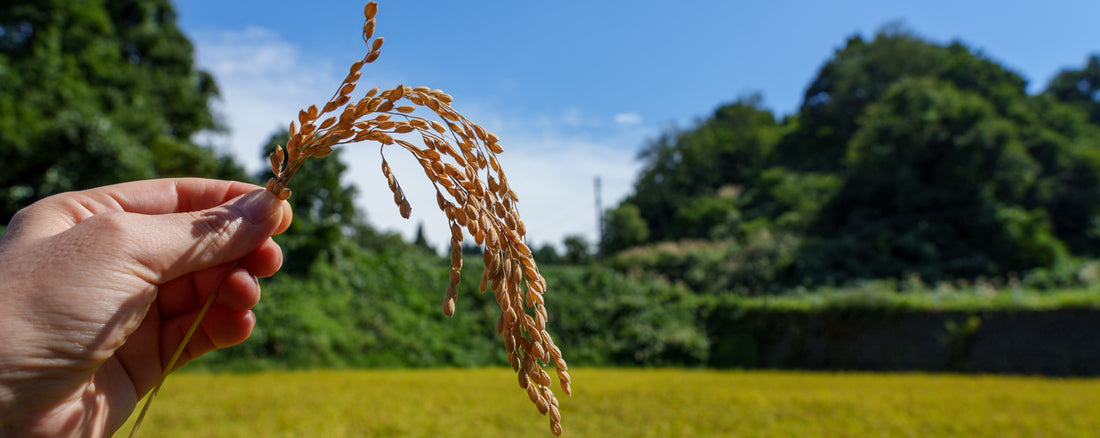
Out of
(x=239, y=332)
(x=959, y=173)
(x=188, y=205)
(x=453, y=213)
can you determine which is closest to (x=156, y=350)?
(x=239, y=332)

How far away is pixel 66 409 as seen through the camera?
0.92 meters

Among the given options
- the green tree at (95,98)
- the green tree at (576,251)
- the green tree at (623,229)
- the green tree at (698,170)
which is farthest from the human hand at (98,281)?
the green tree at (698,170)

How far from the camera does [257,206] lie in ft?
3.19

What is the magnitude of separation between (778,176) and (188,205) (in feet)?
100

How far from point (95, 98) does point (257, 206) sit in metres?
17.4

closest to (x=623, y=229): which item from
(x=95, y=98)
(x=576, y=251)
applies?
(x=576, y=251)

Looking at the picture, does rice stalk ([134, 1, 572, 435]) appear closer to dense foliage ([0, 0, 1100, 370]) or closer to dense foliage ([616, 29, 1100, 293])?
dense foliage ([0, 0, 1100, 370])

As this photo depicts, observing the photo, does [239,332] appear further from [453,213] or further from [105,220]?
[453,213]

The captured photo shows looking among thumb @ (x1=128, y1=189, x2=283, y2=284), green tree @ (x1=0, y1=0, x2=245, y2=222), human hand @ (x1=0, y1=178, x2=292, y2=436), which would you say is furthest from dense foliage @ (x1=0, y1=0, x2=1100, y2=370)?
thumb @ (x1=128, y1=189, x2=283, y2=284)

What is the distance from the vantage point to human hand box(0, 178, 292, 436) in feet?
2.69

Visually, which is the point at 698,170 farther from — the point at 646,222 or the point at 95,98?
the point at 95,98

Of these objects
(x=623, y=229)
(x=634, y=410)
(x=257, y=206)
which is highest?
(x=623, y=229)

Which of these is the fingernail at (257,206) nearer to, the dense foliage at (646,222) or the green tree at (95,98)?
the dense foliage at (646,222)

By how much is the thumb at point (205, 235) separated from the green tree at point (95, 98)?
1232 cm
